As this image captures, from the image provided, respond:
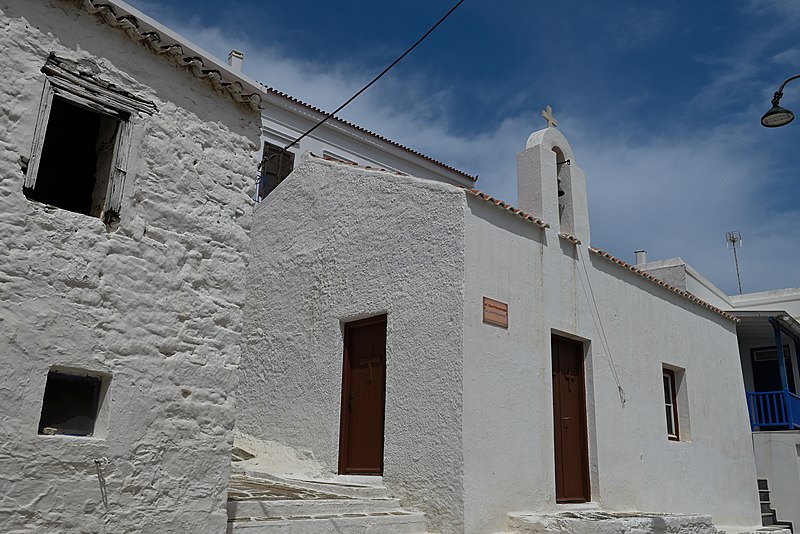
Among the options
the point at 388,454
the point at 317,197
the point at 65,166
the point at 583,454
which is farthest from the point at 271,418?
the point at 65,166

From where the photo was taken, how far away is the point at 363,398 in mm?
9172

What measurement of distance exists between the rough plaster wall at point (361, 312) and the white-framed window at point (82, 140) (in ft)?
12.2

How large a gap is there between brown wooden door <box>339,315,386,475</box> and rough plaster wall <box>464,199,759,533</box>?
57.1 inches

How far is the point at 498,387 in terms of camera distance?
828 centimetres

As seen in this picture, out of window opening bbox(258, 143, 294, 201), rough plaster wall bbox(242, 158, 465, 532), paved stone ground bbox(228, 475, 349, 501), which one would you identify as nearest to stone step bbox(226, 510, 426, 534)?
rough plaster wall bbox(242, 158, 465, 532)

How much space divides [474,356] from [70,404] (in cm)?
423

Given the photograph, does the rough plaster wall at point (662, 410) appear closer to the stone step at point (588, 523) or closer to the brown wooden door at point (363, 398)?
→ the stone step at point (588, 523)

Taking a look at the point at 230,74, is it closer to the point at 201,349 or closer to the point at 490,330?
the point at 201,349

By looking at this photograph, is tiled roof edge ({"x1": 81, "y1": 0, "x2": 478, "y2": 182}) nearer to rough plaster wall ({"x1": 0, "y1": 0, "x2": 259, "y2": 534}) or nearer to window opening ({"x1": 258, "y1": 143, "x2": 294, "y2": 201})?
rough plaster wall ({"x1": 0, "y1": 0, "x2": 259, "y2": 534})

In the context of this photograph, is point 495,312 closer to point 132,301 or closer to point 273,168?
point 132,301

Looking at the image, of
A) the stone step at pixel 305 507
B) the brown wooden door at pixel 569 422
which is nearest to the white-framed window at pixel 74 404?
the stone step at pixel 305 507

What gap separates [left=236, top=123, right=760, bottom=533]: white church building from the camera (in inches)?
318

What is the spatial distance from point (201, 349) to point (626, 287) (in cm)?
715

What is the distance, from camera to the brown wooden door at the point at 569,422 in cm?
935
